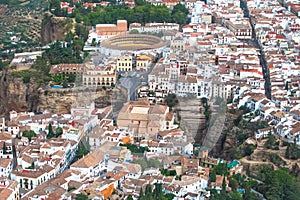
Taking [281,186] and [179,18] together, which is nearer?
[281,186]

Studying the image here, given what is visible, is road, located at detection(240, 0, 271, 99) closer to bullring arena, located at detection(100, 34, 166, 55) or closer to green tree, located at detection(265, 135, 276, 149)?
green tree, located at detection(265, 135, 276, 149)

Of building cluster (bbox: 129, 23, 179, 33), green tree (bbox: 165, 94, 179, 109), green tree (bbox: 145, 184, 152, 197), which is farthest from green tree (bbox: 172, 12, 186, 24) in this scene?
green tree (bbox: 145, 184, 152, 197)

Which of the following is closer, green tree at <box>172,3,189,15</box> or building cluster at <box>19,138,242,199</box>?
building cluster at <box>19,138,242,199</box>

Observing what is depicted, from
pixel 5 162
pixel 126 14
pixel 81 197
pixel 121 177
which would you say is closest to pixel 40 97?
pixel 5 162

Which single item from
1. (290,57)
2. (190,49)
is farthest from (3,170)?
(290,57)

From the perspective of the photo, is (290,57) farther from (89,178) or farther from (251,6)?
(89,178)

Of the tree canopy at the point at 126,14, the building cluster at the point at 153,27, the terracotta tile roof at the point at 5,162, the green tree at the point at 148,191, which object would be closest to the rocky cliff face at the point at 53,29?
the tree canopy at the point at 126,14

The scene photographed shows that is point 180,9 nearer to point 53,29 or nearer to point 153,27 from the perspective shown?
point 153,27
